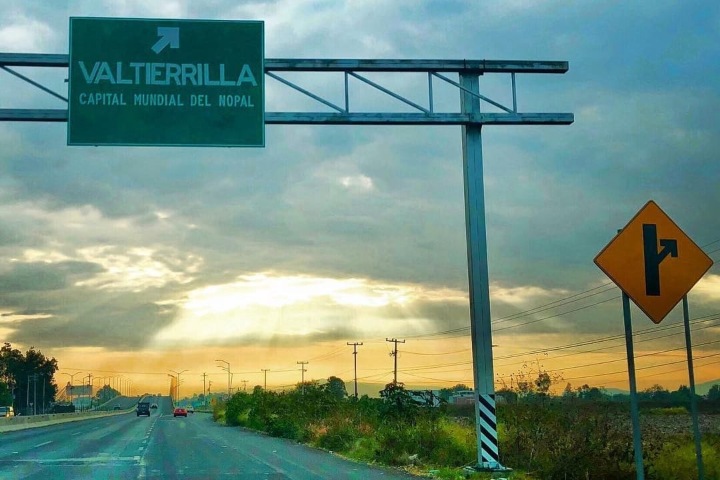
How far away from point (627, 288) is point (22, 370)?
191726 mm

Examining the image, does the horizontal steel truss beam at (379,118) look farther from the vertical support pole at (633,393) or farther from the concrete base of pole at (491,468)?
the vertical support pole at (633,393)

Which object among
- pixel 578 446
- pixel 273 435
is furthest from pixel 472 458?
pixel 273 435

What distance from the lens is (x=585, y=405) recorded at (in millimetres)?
18547

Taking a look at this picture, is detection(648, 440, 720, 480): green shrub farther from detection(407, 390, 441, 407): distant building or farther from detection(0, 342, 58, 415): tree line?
detection(0, 342, 58, 415): tree line

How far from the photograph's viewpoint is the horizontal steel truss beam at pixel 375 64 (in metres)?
17.0

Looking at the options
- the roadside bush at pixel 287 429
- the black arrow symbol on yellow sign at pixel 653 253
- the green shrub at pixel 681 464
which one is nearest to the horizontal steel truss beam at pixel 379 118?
the black arrow symbol on yellow sign at pixel 653 253

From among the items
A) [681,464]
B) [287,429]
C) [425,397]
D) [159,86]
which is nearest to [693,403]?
[681,464]

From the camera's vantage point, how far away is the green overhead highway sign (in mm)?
16172

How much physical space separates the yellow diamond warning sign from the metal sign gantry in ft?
22.1

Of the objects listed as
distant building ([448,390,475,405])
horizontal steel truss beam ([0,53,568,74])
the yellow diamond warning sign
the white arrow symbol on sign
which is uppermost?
the white arrow symbol on sign

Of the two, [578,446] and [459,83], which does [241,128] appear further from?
[578,446]

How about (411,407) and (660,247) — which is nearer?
(660,247)

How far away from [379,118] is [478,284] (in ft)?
14.1

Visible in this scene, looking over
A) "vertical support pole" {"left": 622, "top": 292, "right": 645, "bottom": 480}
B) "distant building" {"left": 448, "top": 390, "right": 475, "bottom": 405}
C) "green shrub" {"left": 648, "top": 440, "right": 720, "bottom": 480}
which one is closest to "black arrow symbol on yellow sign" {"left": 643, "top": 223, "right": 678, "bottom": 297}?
"vertical support pole" {"left": 622, "top": 292, "right": 645, "bottom": 480}
